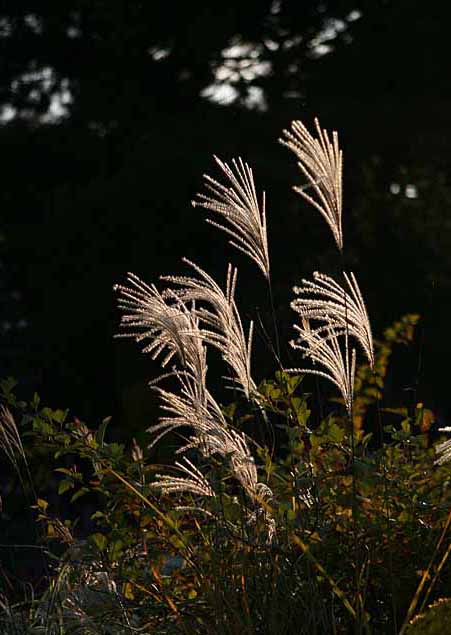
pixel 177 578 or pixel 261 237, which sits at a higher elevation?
pixel 261 237

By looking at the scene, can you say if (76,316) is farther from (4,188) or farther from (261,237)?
(261,237)

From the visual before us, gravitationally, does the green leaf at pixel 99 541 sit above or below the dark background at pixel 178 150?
below

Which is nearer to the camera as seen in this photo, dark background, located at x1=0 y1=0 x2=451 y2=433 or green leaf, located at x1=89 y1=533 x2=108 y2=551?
green leaf, located at x1=89 y1=533 x2=108 y2=551

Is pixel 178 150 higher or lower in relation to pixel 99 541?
higher

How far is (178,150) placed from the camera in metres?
10.3

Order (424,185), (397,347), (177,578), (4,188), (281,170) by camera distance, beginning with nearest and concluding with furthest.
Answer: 1. (177,578)
2. (281,170)
3. (397,347)
4. (4,188)
5. (424,185)

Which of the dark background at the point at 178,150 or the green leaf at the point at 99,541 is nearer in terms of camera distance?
the green leaf at the point at 99,541

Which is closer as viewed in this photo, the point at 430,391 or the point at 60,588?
the point at 60,588

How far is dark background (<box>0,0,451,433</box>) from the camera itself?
1040 centimetres

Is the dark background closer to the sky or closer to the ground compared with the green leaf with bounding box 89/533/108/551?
closer to the sky

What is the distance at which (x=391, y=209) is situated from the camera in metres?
13.3

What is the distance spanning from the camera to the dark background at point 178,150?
1040 cm

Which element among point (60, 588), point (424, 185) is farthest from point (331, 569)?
point (424, 185)

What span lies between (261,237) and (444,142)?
27.0 ft
